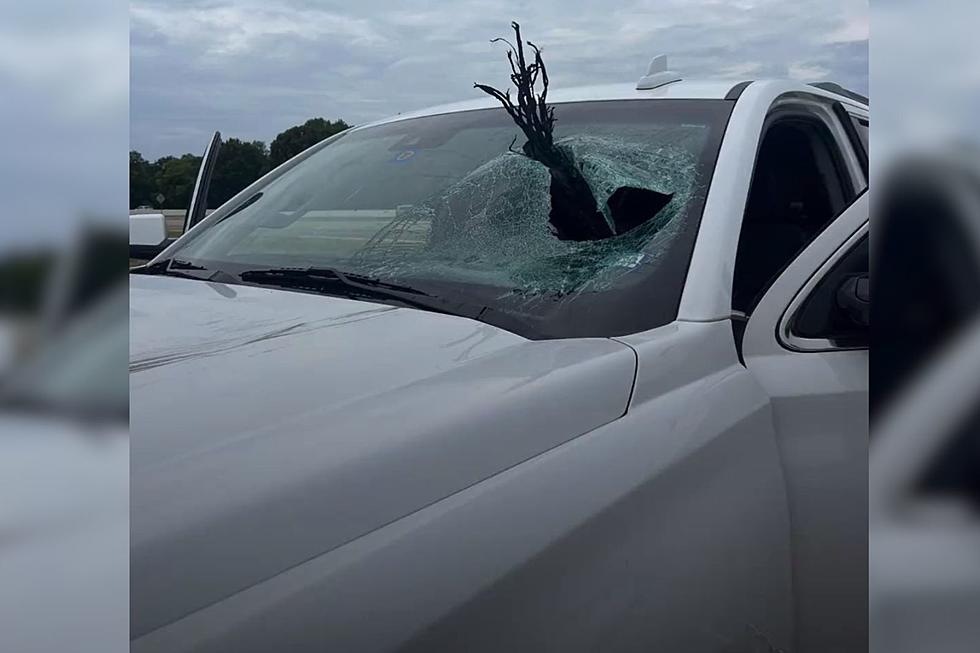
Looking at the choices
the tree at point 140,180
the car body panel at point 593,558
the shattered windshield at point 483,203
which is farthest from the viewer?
the shattered windshield at point 483,203

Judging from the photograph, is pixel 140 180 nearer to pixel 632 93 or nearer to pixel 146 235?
pixel 146 235

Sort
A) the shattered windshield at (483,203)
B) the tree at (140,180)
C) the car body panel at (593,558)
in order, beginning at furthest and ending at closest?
the shattered windshield at (483,203), the tree at (140,180), the car body panel at (593,558)

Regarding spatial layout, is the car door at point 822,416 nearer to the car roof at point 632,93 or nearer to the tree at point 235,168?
the car roof at point 632,93

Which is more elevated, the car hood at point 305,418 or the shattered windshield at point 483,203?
the shattered windshield at point 483,203

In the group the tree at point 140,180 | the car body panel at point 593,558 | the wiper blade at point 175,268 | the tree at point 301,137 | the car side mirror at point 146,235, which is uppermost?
the tree at point 301,137

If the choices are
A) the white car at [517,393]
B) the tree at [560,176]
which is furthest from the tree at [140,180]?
the tree at [560,176]

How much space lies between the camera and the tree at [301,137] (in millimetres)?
1570

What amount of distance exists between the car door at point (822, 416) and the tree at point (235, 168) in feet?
2.80

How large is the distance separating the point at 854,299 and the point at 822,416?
0.21 metres

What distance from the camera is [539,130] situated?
1632 mm

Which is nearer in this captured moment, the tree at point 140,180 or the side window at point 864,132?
the tree at point 140,180

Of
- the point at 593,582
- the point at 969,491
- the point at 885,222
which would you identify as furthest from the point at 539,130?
the point at 969,491

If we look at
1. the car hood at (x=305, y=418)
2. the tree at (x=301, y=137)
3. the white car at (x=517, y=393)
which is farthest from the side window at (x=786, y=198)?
the tree at (x=301, y=137)

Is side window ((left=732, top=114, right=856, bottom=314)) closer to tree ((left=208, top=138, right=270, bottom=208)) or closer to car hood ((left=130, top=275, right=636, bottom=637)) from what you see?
car hood ((left=130, top=275, right=636, bottom=637))
